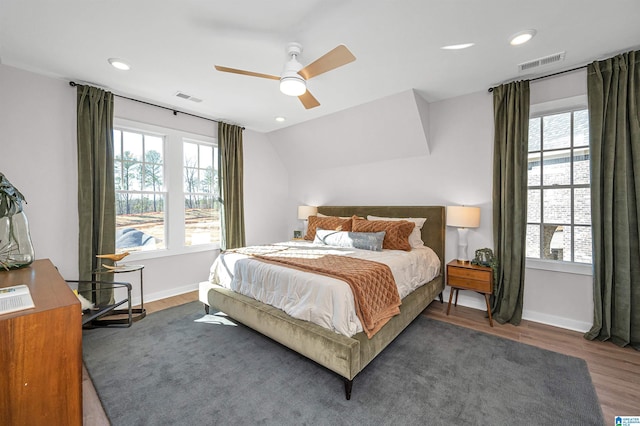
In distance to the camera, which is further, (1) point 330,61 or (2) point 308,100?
(2) point 308,100

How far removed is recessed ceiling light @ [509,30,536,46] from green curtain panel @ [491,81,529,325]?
874 millimetres

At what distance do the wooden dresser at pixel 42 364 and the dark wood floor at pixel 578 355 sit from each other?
928mm

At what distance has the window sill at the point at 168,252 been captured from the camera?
12.1 ft

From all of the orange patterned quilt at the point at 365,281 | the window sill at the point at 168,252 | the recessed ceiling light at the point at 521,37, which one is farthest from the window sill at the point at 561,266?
the window sill at the point at 168,252

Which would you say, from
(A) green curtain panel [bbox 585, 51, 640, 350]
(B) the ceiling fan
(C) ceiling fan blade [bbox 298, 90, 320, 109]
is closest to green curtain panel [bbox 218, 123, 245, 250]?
(C) ceiling fan blade [bbox 298, 90, 320, 109]

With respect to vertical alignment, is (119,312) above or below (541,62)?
below

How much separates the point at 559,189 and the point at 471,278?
4.53ft

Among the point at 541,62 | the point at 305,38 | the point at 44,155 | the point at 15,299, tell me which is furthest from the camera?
the point at 44,155

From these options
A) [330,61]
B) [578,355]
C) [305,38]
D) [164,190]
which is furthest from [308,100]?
[578,355]

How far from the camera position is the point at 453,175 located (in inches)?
147

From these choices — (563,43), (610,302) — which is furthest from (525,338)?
(563,43)

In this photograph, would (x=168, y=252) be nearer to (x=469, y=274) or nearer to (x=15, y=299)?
(x=15, y=299)

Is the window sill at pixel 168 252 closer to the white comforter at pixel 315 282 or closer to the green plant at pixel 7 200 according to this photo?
the white comforter at pixel 315 282

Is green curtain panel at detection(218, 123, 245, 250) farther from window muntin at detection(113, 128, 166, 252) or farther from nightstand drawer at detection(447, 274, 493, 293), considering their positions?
nightstand drawer at detection(447, 274, 493, 293)
